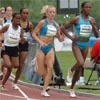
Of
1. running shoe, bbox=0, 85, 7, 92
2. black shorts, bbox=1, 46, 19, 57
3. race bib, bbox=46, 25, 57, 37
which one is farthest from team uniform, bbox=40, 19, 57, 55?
running shoe, bbox=0, 85, 7, 92

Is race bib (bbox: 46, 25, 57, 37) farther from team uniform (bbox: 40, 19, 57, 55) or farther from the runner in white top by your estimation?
the runner in white top

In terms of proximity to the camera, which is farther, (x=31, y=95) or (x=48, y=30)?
(x=31, y=95)

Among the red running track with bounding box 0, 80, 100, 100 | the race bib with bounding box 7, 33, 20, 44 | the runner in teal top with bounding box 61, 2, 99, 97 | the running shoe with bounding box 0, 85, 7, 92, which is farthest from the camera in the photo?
the running shoe with bounding box 0, 85, 7, 92

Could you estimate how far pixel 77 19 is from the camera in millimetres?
12188

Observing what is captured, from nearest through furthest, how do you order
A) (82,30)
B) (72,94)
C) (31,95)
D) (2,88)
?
(82,30) → (72,94) → (31,95) → (2,88)

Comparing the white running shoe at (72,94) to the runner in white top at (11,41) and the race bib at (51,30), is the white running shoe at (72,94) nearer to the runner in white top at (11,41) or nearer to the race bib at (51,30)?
the race bib at (51,30)

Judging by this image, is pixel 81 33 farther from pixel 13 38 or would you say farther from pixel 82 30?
pixel 13 38

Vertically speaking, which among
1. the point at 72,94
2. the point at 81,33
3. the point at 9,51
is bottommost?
the point at 72,94

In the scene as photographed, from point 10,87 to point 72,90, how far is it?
236 centimetres

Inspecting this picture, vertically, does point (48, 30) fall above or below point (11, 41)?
above

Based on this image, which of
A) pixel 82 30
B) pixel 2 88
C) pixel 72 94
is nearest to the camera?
pixel 82 30

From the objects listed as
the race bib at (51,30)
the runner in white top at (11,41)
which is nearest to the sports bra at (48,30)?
the race bib at (51,30)

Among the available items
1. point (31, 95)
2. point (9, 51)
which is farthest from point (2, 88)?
point (31, 95)

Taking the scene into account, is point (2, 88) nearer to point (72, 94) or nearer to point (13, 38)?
point (13, 38)
